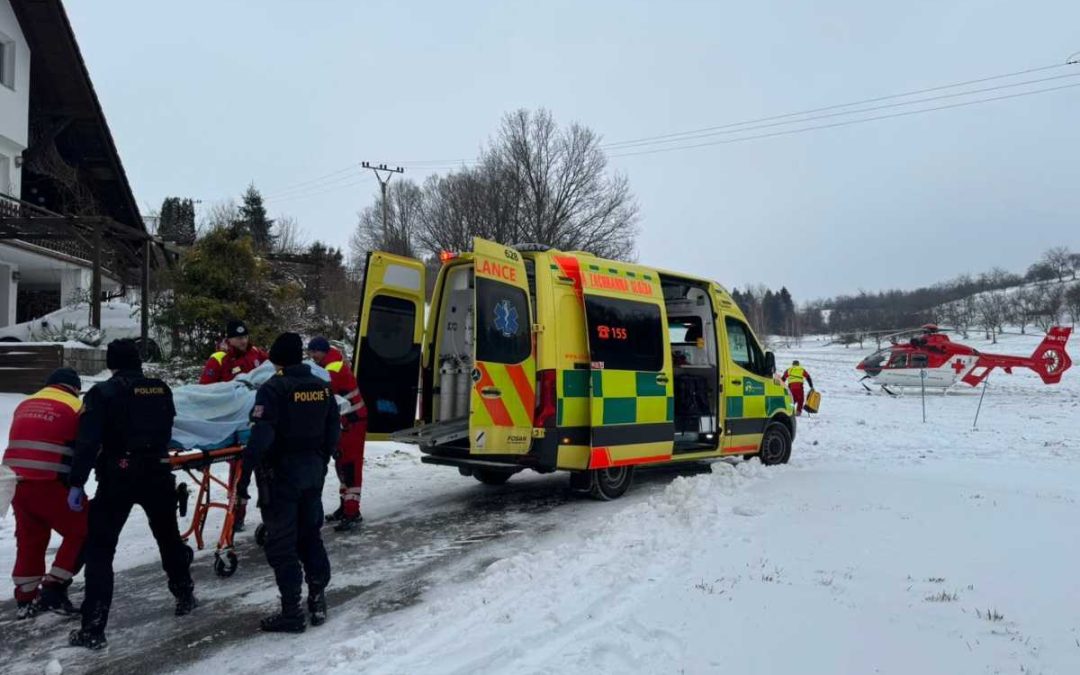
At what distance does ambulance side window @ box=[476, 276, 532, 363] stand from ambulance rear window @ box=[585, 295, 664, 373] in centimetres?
74

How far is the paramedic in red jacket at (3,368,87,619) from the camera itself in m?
4.58

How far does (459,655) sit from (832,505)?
15.1ft

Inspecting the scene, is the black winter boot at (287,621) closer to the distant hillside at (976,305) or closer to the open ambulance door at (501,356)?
the open ambulance door at (501,356)

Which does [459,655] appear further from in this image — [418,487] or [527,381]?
[418,487]

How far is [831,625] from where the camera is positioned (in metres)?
3.97

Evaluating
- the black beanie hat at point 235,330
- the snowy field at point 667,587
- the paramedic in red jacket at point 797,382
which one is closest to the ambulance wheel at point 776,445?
the snowy field at point 667,587

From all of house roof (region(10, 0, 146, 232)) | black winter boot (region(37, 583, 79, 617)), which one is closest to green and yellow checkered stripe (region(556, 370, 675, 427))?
black winter boot (region(37, 583, 79, 617))

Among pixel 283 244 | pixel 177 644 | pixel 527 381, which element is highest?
pixel 283 244

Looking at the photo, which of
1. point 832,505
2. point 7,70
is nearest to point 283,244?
point 7,70

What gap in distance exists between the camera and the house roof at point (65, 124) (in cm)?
2175

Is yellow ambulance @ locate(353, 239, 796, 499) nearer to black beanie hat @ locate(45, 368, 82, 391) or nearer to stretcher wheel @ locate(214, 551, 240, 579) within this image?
stretcher wheel @ locate(214, 551, 240, 579)

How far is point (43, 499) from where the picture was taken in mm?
4652

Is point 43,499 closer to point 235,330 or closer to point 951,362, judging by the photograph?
point 235,330

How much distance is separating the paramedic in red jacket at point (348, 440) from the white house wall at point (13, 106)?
792 inches
